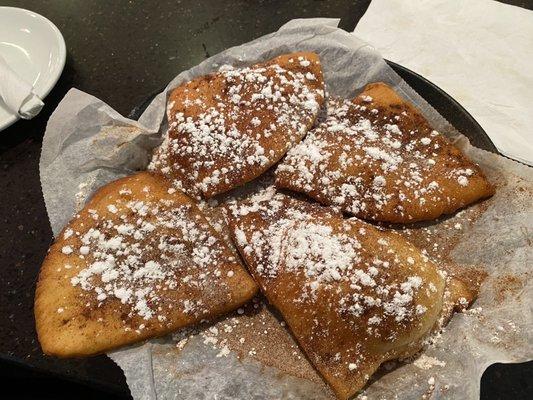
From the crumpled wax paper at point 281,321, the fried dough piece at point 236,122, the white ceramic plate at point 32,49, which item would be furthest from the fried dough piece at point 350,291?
the white ceramic plate at point 32,49

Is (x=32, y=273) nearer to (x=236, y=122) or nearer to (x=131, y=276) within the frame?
(x=131, y=276)

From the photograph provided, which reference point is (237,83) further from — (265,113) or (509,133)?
(509,133)

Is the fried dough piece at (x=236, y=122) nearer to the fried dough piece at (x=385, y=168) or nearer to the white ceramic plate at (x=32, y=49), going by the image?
the fried dough piece at (x=385, y=168)

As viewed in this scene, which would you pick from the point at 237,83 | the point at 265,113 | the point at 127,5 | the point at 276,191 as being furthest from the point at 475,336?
the point at 127,5

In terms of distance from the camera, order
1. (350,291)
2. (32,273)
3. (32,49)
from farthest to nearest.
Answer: (32,49), (32,273), (350,291)

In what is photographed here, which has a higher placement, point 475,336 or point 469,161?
point 469,161

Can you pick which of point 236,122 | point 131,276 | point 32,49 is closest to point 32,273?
point 131,276
